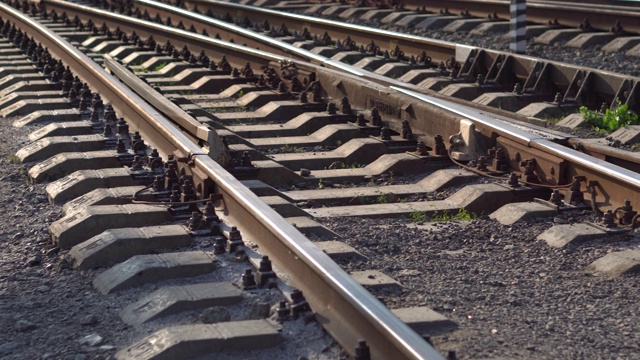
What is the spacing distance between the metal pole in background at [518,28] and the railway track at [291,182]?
2770mm

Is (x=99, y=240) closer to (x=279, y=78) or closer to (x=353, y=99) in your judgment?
(x=353, y=99)

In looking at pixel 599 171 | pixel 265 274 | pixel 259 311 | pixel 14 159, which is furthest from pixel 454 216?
pixel 14 159

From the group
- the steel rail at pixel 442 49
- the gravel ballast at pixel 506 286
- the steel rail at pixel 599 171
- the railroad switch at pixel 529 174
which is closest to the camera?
the gravel ballast at pixel 506 286

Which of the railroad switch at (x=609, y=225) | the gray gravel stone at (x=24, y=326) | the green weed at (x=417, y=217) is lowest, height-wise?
the green weed at (x=417, y=217)

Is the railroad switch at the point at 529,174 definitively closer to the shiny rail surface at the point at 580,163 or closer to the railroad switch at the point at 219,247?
the shiny rail surface at the point at 580,163

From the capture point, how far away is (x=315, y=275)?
4.77 meters

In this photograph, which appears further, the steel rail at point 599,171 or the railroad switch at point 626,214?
the steel rail at point 599,171

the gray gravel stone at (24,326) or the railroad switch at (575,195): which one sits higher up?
the gray gravel stone at (24,326)

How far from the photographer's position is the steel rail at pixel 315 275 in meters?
4.10

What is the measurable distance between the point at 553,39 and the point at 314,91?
484 centimetres

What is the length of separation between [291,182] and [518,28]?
20.4ft

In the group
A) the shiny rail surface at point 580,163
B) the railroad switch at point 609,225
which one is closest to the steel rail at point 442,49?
the shiny rail surface at point 580,163

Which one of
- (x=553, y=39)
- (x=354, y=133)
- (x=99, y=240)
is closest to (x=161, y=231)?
(x=99, y=240)

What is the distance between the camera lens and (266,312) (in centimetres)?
477
